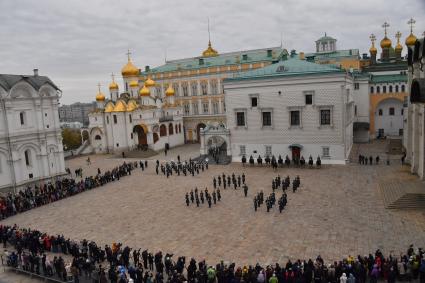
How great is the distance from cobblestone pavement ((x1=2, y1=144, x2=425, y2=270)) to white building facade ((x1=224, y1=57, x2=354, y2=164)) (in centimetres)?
361

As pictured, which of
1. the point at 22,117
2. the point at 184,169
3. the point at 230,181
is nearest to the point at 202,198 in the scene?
the point at 230,181

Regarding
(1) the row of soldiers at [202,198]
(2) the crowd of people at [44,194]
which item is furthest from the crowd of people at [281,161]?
(2) the crowd of people at [44,194]

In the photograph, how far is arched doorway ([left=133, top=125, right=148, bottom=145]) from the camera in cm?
4483

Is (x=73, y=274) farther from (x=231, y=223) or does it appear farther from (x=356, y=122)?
(x=356, y=122)

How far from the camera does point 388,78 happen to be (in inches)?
1641

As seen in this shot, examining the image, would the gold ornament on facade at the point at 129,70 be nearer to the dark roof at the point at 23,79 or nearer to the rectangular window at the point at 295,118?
the dark roof at the point at 23,79

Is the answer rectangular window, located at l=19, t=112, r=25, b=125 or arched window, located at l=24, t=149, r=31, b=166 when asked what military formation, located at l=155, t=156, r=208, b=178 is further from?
rectangular window, located at l=19, t=112, r=25, b=125

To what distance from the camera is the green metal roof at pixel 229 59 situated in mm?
48572

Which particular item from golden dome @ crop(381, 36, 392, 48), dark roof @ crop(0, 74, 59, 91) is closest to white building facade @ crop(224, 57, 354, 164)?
dark roof @ crop(0, 74, 59, 91)

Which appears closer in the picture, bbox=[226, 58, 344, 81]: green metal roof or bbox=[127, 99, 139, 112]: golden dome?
bbox=[226, 58, 344, 81]: green metal roof

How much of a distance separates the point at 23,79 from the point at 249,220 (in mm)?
22099

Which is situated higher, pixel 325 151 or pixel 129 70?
pixel 129 70

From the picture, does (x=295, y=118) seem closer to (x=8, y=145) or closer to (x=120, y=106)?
(x=120, y=106)

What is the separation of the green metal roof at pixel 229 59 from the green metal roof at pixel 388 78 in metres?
11.4
